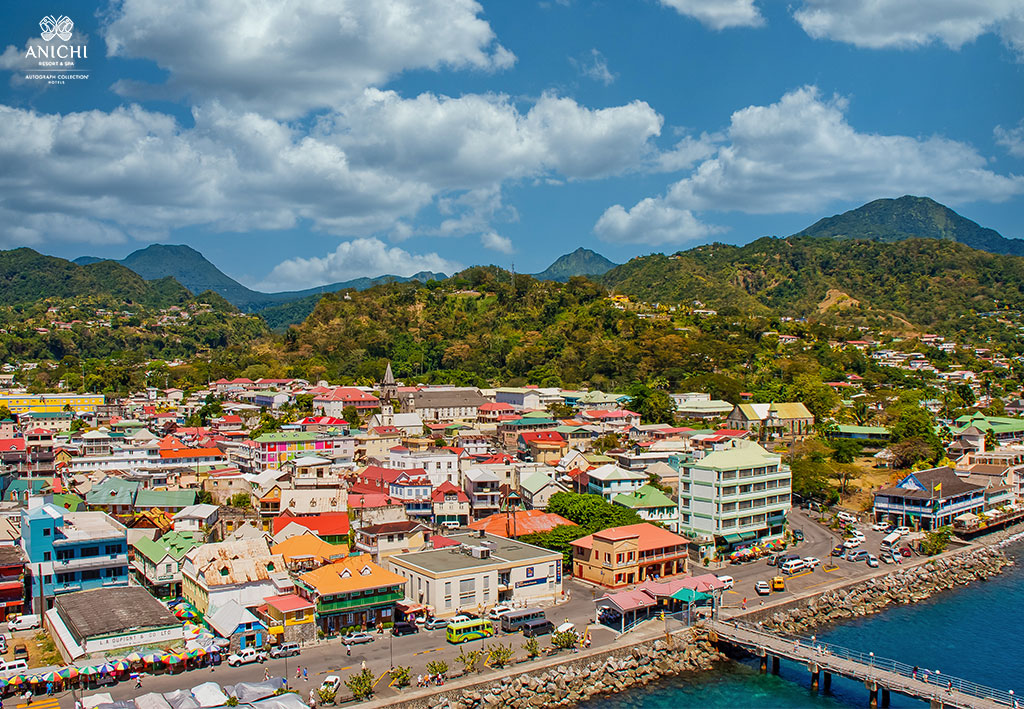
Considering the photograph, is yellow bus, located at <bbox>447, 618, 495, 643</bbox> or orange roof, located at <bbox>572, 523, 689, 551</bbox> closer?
yellow bus, located at <bbox>447, 618, 495, 643</bbox>

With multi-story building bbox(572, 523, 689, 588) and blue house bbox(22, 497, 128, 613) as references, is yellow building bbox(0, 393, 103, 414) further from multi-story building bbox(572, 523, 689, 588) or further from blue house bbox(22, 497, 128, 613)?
multi-story building bbox(572, 523, 689, 588)

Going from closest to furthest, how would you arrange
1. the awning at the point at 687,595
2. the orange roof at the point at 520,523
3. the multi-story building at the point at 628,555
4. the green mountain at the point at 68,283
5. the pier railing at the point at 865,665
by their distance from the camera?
the pier railing at the point at 865,665, the awning at the point at 687,595, the multi-story building at the point at 628,555, the orange roof at the point at 520,523, the green mountain at the point at 68,283

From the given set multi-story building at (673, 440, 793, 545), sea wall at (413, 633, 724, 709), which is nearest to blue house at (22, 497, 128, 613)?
sea wall at (413, 633, 724, 709)

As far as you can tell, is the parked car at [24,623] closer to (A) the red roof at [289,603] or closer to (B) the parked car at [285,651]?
(A) the red roof at [289,603]

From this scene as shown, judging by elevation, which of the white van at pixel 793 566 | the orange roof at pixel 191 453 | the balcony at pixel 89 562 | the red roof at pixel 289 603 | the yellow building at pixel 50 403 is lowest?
the white van at pixel 793 566

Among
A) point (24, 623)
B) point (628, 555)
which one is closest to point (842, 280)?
point (628, 555)

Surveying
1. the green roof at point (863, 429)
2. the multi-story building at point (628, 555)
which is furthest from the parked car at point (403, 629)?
the green roof at point (863, 429)

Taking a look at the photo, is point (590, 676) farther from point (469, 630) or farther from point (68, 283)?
point (68, 283)
